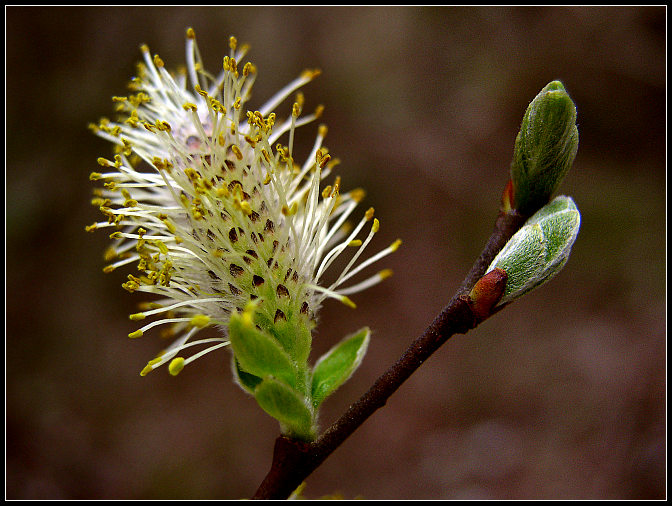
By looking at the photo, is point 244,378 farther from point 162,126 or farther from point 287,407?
point 162,126

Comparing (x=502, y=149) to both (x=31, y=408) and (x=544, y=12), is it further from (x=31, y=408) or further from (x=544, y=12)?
(x=31, y=408)

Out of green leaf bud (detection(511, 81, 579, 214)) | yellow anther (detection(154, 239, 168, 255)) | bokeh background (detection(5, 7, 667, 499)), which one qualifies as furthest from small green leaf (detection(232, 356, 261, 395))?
bokeh background (detection(5, 7, 667, 499))

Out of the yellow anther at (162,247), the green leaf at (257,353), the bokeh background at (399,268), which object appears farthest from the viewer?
the bokeh background at (399,268)

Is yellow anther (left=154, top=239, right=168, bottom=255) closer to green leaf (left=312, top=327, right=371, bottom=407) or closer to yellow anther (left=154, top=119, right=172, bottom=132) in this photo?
yellow anther (left=154, top=119, right=172, bottom=132)

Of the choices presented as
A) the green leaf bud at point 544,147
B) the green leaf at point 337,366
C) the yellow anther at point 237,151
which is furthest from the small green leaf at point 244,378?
the green leaf bud at point 544,147

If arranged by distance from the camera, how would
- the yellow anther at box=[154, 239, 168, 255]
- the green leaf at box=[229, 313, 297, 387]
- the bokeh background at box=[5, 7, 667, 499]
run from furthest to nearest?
the bokeh background at box=[5, 7, 667, 499]
the yellow anther at box=[154, 239, 168, 255]
the green leaf at box=[229, 313, 297, 387]

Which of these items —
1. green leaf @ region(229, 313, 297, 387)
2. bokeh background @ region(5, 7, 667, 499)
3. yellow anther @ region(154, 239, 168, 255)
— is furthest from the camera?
bokeh background @ region(5, 7, 667, 499)

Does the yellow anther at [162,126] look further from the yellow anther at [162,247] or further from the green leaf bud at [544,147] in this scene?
the green leaf bud at [544,147]
